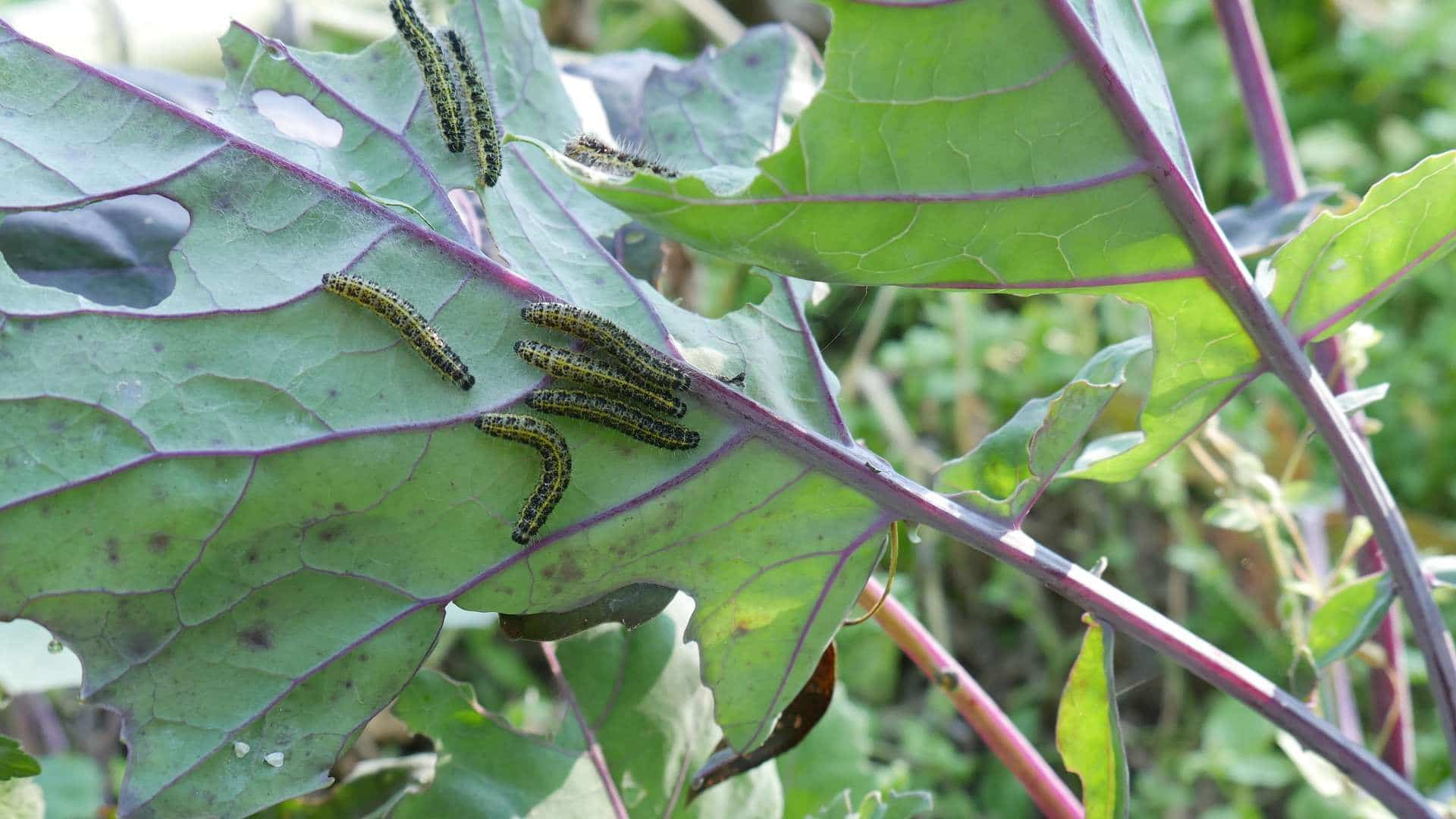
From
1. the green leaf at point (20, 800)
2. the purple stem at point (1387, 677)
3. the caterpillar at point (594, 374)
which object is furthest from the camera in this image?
the purple stem at point (1387, 677)

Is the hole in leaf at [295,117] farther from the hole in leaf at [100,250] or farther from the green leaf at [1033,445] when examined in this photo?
the green leaf at [1033,445]

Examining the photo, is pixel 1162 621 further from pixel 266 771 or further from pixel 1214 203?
pixel 1214 203

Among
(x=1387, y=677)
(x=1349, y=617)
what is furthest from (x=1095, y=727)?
(x=1387, y=677)

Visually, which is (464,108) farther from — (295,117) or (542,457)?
(542,457)

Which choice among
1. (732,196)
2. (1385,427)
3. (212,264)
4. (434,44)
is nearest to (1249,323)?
(732,196)

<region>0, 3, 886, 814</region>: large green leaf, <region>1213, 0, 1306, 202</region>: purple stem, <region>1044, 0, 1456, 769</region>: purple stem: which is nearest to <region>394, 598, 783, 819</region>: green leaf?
<region>0, 3, 886, 814</region>: large green leaf

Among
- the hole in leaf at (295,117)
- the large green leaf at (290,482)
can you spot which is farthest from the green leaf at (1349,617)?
the hole in leaf at (295,117)
